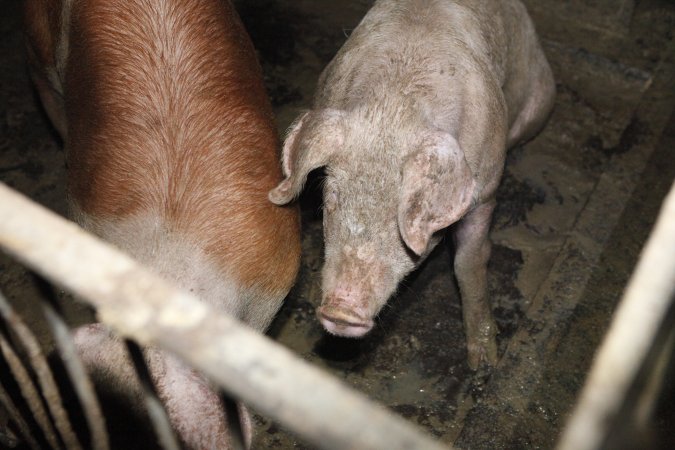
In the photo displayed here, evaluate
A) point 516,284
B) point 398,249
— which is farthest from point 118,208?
point 516,284

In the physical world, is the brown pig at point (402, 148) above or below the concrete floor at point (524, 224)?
above

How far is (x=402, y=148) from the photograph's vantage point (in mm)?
2588

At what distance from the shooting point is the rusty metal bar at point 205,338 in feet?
3.18

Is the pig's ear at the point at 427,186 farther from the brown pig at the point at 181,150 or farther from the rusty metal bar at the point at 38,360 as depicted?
the rusty metal bar at the point at 38,360

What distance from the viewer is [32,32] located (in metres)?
3.78

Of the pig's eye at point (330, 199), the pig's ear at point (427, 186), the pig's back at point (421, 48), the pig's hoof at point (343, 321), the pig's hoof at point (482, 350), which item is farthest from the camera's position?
the pig's hoof at point (482, 350)

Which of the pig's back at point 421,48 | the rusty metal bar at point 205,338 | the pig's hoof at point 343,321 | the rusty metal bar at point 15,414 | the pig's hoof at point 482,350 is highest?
the rusty metal bar at point 205,338

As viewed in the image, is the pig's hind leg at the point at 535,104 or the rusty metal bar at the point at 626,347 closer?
the rusty metal bar at the point at 626,347

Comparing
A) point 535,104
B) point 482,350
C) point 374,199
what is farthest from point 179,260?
point 535,104

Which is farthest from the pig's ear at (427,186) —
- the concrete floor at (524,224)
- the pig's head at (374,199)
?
the concrete floor at (524,224)

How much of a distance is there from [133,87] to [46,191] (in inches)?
72.4

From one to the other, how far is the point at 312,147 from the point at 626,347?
6.09 ft

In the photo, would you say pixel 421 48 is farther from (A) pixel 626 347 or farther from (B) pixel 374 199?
(A) pixel 626 347

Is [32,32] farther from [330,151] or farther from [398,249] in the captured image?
[398,249]
